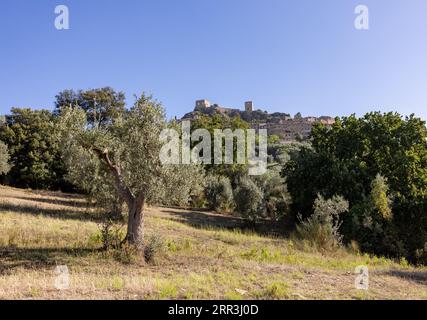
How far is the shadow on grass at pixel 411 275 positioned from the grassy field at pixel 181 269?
1.7 inches

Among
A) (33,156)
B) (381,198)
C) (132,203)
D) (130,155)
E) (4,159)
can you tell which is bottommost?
(381,198)

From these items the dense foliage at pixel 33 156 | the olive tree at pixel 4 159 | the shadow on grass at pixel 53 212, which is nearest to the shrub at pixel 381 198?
the shadow on grass at pixel 53 212

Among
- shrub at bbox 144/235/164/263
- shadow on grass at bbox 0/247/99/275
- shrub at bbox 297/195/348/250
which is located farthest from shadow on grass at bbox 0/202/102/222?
shrub at bbox 297/195/348/250

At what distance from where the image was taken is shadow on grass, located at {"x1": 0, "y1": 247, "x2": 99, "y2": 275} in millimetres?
12266

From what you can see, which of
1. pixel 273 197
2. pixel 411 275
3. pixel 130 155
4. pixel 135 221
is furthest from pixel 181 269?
pixel 273 197

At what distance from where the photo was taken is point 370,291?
1073 centimetres

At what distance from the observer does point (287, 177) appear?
99.7 feet

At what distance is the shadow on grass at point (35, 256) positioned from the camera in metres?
12.3

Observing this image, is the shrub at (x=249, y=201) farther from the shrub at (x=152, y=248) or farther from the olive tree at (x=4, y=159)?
the olive tree at (x=4, y=159)

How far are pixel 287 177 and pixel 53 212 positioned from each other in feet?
56.9

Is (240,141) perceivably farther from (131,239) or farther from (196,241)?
(131,239)

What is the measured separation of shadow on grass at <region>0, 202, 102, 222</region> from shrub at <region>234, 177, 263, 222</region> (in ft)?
35.0

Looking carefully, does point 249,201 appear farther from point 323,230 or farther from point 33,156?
point 33,156
